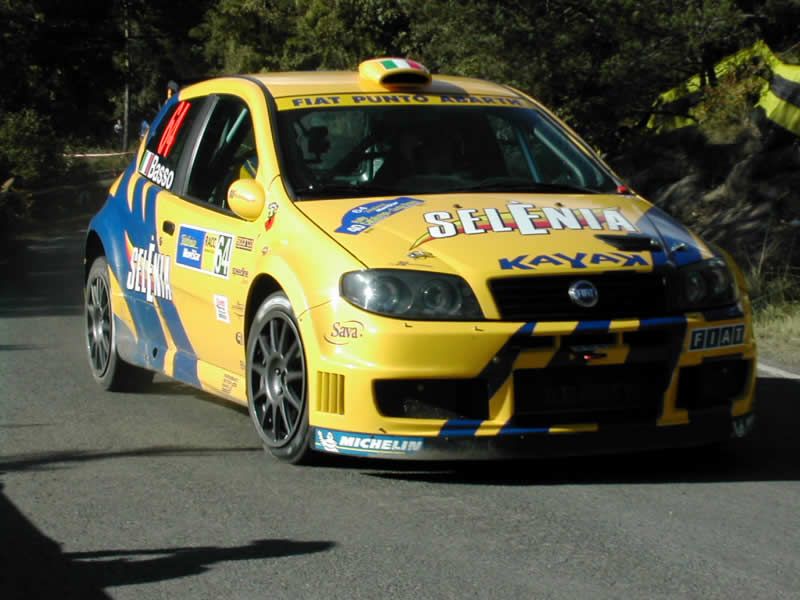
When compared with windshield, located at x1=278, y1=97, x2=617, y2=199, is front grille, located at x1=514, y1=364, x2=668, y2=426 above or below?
below

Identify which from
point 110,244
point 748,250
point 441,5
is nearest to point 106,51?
point 441,5

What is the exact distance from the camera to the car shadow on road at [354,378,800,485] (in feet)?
20.2

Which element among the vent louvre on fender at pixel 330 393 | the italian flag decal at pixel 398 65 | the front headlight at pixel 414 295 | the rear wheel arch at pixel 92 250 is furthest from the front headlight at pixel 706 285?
the rear wheel arch at pixel 92 250

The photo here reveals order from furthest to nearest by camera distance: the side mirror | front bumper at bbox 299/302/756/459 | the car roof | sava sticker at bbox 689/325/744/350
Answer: the car roof < the side mirror < sava sticker at bbox 689/325/744/350 < front bumper at bbox 299/302/756/459

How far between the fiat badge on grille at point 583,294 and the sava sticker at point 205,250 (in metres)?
1.77

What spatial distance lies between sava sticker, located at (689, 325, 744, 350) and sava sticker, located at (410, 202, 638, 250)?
0.56 metres

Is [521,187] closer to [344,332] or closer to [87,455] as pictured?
[344,332]

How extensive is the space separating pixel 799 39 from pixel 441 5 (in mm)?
5130

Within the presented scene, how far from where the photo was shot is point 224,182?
7461mm

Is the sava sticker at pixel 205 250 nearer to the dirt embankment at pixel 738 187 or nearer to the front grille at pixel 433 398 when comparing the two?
the front grille at pixel 433 398

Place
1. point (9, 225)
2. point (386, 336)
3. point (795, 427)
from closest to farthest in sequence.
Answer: point (386, 336) → point (795, 427) → point (9, 225)

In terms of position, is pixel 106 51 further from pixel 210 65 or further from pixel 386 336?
pixel 386 336

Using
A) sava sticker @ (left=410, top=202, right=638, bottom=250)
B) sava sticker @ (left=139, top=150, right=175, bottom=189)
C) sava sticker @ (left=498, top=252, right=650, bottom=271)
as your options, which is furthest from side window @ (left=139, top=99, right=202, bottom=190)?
sava sticker @ (left=498, top=252, right=650, bottom=271)

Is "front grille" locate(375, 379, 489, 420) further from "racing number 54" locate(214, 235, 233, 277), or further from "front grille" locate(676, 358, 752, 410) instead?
"racing number 54" locate(214, 235, 233, 277)
